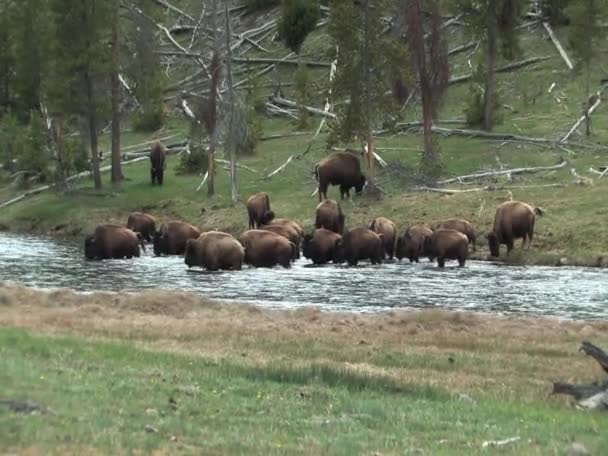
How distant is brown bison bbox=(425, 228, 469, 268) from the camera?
34.2m

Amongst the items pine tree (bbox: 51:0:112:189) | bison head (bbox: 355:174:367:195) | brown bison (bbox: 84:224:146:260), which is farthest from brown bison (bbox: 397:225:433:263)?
pine tree (bbox: 51:0:112:189)

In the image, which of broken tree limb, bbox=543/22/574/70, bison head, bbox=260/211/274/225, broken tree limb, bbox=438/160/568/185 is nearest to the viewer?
bison head, bbox=260/211/274/225

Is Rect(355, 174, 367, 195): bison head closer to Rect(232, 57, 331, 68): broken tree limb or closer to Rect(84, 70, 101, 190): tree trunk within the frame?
Rect(84, 70, 101, 190): tree trunk

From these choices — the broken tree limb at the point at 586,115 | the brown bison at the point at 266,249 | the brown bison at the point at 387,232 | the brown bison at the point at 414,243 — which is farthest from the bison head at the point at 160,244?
the broken tree limb at the point at 586,115

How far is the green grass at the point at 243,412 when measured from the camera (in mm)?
10086

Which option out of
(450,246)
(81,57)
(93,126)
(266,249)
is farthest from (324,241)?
(81,57)

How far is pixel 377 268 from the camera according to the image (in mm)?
34781

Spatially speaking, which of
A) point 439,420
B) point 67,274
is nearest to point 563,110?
point 67,274

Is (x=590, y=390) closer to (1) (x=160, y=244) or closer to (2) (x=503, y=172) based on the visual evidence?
(1) (x=160, y=244)

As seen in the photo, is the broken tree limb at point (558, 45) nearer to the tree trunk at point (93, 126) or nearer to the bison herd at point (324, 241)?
the tree trunk at point (93, 126)

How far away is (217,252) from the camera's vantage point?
112 feet

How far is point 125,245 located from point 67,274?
17.0ft

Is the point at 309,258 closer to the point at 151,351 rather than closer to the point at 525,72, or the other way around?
the point at 151,351

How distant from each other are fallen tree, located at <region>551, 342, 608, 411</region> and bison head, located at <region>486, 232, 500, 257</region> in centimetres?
2081
